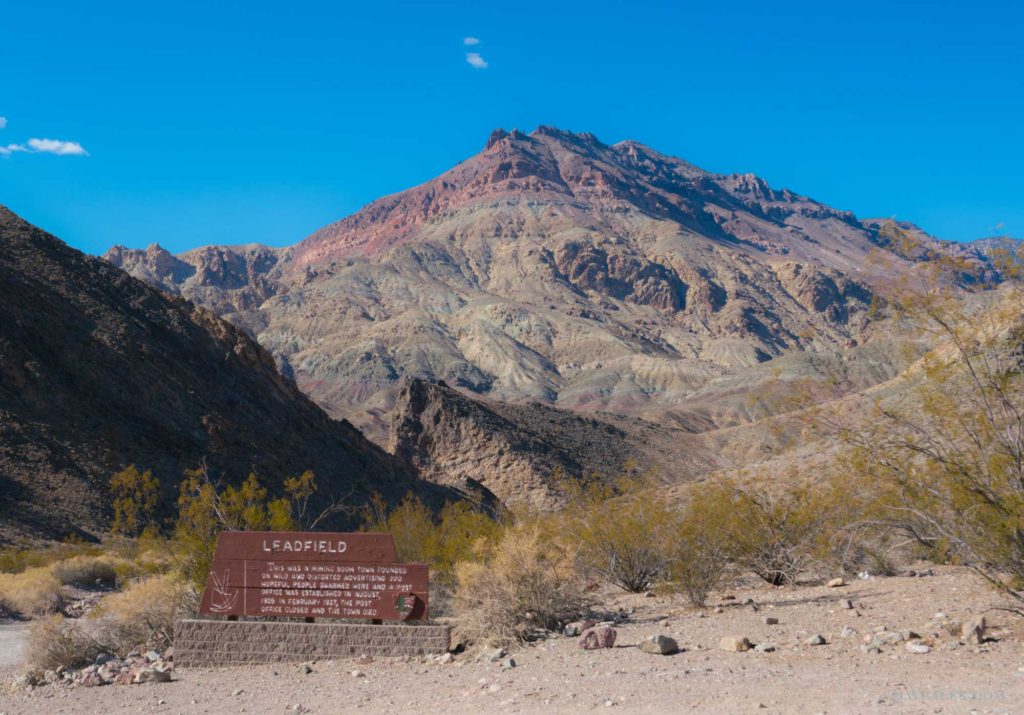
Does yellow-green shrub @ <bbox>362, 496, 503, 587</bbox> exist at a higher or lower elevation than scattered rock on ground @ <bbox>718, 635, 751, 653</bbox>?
higher

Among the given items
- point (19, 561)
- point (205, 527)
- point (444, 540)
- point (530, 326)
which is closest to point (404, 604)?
point (205, 527)

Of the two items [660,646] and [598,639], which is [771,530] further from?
[660,646]

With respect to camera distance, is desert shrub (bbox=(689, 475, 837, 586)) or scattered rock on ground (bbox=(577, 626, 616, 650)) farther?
desert shrub (bbox=(689, 475, 837, 586))

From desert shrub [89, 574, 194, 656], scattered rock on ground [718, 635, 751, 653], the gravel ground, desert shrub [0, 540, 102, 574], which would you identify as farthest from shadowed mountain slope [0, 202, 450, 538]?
scattered rock on ground [718, 635, 751, 653]

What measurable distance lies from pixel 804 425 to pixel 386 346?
128 metres

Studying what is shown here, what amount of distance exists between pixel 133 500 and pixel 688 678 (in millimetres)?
30568

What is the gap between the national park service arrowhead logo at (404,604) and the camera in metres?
12.1

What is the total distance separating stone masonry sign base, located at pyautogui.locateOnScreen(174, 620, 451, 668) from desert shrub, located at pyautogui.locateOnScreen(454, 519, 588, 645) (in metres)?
0.53

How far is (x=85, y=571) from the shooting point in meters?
24.2

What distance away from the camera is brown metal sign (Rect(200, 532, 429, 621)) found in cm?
1216

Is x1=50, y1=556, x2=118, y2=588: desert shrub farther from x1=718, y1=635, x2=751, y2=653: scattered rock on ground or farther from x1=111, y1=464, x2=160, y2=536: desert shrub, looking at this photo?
x1=718, y1=635, x2=751, y2=653: scattered rock on ground

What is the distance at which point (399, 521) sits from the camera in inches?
996

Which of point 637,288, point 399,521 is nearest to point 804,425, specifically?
point 399,521

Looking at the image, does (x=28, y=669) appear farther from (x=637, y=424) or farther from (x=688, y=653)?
(x=637, y=424)
